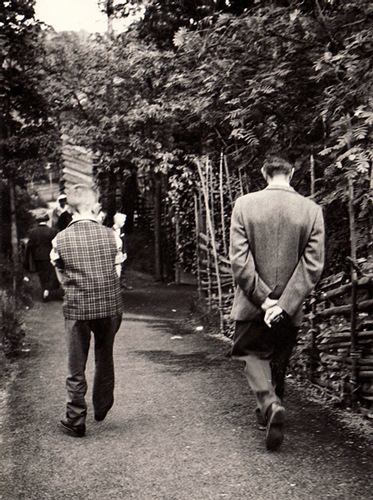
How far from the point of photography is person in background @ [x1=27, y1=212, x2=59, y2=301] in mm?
13562

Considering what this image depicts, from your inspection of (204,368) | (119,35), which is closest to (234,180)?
(204,368)

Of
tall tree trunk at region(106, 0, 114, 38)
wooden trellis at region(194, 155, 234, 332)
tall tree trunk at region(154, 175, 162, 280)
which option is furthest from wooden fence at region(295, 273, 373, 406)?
tall tree trunk at region(154, 175, 162, 280)

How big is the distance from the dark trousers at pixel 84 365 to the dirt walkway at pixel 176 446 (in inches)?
7.0

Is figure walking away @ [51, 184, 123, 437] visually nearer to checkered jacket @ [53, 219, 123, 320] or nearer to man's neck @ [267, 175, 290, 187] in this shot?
checkered jacket @ [53, 219, 123, 320]

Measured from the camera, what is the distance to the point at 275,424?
4.44 meters

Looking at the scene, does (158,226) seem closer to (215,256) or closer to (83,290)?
(215,256)

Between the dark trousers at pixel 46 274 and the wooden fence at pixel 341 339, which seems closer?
the wooden fence at pixel 341 339

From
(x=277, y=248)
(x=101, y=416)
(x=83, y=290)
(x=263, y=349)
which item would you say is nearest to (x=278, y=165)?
(x=277, y=248)

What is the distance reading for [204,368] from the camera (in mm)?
7461

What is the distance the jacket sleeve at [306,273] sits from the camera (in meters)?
4.60

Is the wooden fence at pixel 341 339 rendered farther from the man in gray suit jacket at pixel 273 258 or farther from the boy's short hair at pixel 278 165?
the boy's short hair at pixel 278 165

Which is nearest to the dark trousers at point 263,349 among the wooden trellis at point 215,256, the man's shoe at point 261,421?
the man's shoe at point 261,421

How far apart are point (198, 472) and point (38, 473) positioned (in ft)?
3.02

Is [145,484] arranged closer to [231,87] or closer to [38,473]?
[38,473]
